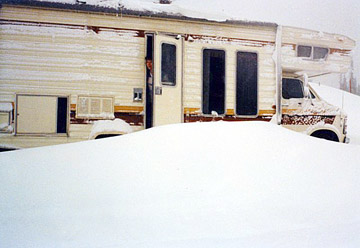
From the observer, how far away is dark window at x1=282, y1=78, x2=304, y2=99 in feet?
12.7

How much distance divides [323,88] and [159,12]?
2.36 meters

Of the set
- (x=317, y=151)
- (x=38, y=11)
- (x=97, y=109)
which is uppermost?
(x=38, y=11)

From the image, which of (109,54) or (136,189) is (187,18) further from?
(136,189)

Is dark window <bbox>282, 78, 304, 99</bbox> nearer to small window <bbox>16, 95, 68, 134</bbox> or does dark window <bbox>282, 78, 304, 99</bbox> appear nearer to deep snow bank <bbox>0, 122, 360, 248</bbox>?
deep snow bank <bbox>0, 122, 360, 248</bbox>

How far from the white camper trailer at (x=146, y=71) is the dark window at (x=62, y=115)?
1cm

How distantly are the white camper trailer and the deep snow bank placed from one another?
29 centimetres

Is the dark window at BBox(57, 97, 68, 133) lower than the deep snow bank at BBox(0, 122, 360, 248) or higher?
higher

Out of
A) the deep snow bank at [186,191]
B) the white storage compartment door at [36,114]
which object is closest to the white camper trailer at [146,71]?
the white storage compartment door at [36,114]

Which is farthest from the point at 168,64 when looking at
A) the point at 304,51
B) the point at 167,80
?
the point at 304,51

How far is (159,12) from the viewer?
3.45 m

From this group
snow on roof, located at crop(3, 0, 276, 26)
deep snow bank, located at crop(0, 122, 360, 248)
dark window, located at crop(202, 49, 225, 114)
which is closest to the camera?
deep snow bank, located at crop(0, 122, 360, 248)

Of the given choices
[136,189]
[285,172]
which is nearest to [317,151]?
[285,172]

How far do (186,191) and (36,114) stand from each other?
1860 mm

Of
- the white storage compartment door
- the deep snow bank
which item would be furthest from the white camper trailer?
the deep snow bank
